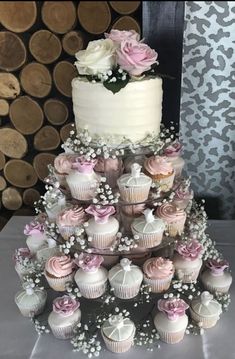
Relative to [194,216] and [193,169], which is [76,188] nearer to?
[194,216]

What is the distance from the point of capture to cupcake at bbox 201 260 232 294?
4.44ft

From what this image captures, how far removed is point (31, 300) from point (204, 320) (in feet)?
1.65

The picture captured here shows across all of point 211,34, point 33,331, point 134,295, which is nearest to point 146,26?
point 211,34

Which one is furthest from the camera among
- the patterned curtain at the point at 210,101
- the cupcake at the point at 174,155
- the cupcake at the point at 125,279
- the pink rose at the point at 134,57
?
the patterned curtain at the point at 210,101

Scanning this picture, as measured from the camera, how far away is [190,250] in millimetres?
1245

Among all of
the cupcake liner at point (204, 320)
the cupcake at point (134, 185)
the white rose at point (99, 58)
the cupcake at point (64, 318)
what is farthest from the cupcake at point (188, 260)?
the white rose at point (99, 58)

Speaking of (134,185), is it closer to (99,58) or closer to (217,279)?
(99,58)

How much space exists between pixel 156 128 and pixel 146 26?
516 millimetres

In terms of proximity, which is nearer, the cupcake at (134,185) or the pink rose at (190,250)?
the cupcake at (134,185)

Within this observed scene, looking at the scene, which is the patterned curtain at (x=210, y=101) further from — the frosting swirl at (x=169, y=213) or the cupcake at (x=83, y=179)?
the cupcake at (x=83, y=179)

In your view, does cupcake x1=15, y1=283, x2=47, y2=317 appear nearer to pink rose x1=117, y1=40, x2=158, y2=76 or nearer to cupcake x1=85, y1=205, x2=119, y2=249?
cupcake x1=85, y1=205, x2=119, y2=249

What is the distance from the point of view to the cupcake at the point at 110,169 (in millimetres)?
1182

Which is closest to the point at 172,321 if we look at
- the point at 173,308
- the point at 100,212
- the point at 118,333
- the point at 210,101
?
the point at 173,308

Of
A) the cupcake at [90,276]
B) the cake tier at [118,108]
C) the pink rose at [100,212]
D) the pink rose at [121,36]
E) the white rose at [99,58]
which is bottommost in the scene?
the cupcake at [90,276]
